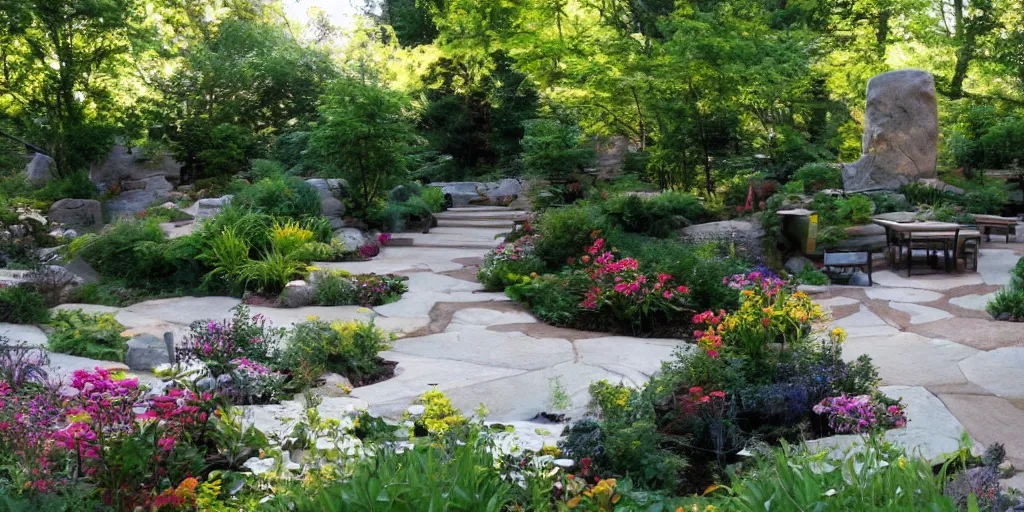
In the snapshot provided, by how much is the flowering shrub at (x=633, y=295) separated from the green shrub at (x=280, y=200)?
5.09m

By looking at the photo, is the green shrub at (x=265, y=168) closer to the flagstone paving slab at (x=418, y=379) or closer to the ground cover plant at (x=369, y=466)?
the flagstone paving slab at (x=418, y=379)

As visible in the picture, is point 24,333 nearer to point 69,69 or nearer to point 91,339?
point 91,339

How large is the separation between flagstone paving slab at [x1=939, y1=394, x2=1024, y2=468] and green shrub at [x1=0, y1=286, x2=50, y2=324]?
20.7 feet

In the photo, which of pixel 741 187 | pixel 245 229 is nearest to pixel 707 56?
pixel 741 187

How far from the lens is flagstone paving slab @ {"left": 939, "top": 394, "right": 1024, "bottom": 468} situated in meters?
3.63

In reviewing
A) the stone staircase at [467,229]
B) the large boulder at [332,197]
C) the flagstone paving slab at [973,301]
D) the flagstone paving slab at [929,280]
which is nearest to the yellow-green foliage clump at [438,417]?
the flagstone paving slab at [973,301]

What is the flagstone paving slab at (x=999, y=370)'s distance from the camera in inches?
179

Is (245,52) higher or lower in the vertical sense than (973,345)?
higher

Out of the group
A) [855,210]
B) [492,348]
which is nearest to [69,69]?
[492,348]

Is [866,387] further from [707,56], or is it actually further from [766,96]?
[766,96]

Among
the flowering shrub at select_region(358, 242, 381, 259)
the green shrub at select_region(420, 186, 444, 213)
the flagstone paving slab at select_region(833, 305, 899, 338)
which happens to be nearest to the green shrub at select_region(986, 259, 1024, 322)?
the flagstone paving slab at select_region(833, 305, 899, 338)

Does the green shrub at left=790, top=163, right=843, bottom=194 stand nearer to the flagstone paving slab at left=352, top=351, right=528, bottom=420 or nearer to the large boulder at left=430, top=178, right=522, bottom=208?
the large boulder at left=430, top=178, right=522, bottom=208

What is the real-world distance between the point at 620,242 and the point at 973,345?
385 centimetres

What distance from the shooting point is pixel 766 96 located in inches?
552
